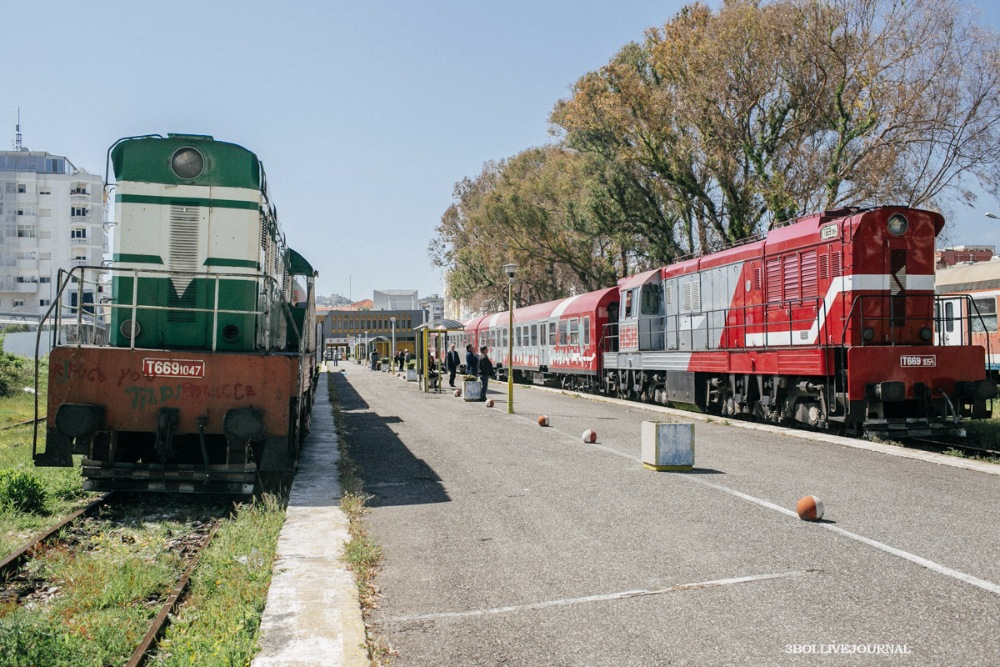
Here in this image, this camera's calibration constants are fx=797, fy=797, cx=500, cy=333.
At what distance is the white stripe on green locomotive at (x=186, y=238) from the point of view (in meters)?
9.36

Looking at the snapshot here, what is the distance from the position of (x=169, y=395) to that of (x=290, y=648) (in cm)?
457

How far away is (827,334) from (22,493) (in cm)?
1175

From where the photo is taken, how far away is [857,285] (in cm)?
1316

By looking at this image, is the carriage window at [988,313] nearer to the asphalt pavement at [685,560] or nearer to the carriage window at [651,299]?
the carriage window at [651,299]

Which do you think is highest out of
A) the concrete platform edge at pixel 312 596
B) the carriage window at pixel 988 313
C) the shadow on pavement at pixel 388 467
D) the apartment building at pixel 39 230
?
the apartment building at pixel 39 230

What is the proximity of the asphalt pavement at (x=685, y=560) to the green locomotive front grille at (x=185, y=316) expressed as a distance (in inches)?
94.6

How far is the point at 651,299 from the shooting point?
69.7 feet

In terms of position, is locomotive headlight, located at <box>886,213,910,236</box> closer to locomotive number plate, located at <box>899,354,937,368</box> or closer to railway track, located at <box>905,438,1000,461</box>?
locomotive number plate, located at <box>899,354,937,368</box>

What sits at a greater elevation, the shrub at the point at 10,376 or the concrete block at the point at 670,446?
the shrub at the point at 10,376

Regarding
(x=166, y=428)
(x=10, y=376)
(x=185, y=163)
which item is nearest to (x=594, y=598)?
(x=166, y=428)

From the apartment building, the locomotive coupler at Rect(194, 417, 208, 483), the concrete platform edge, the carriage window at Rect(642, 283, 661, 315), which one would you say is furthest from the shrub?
the apartment building

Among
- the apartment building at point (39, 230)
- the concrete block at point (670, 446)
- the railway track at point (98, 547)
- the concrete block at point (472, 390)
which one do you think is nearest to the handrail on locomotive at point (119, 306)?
the railway track at point (98, 547)

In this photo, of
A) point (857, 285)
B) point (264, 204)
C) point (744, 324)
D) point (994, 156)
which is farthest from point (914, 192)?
point (264, 204)

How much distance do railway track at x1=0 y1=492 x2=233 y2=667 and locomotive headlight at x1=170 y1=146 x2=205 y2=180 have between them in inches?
149
